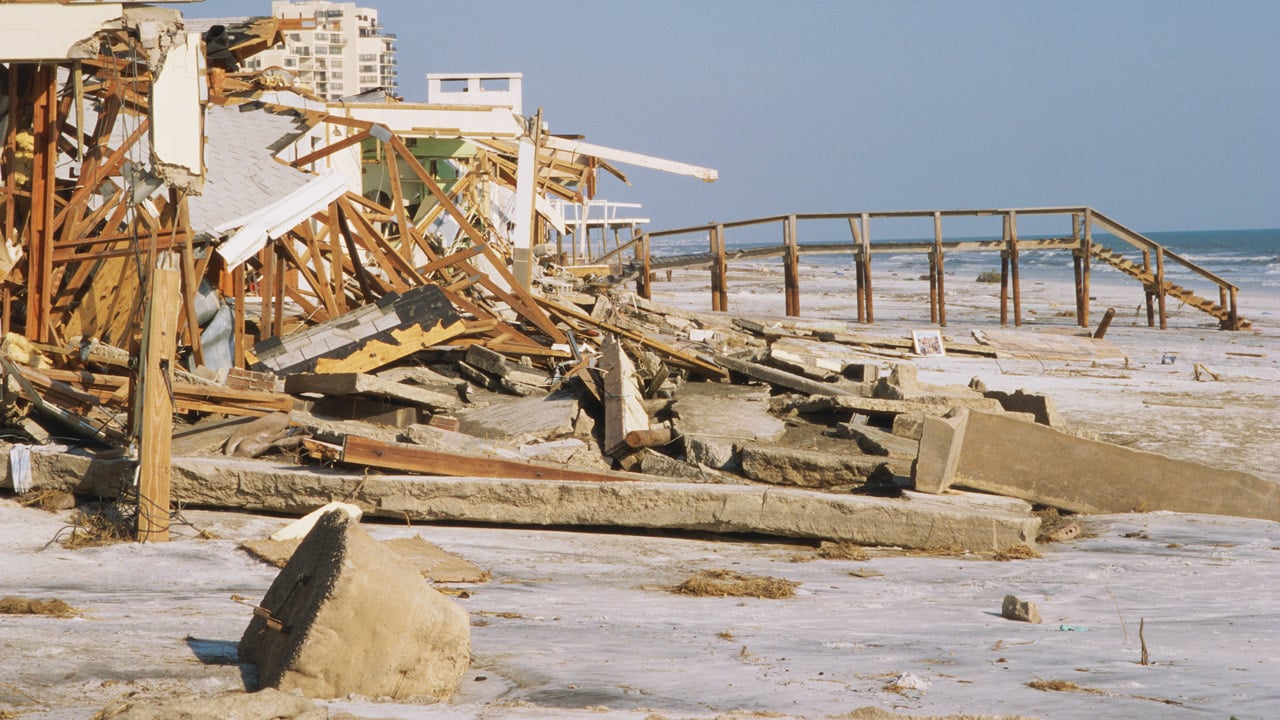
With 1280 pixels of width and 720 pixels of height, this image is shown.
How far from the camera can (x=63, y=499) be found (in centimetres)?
710

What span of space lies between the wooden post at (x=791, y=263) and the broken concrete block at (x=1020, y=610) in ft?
68.6

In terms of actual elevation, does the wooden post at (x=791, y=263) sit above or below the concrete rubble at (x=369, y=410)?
above

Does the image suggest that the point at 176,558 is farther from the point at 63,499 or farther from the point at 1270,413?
the point at 1270,413

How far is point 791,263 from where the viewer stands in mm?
27391

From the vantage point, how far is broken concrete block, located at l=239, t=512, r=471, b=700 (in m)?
4.07

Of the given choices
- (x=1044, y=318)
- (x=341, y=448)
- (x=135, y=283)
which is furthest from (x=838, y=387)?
(x=1044, y=318)

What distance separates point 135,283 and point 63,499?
11.6ft

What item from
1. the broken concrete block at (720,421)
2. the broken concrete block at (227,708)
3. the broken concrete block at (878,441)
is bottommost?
the broken concrete block at (227,708)

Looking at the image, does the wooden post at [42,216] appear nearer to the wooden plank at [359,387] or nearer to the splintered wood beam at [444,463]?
the wooden plank at [359,387]

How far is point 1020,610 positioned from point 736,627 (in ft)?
4.27

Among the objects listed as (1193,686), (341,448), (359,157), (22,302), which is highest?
(359,157)

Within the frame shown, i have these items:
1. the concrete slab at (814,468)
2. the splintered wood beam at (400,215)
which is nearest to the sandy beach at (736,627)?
the concrete slab at (814,468)

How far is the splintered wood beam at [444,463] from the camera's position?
7297mm

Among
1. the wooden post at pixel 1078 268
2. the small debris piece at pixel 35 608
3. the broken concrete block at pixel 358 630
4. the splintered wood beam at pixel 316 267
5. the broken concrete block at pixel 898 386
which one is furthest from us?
the wooden post at pixel 1078 268
